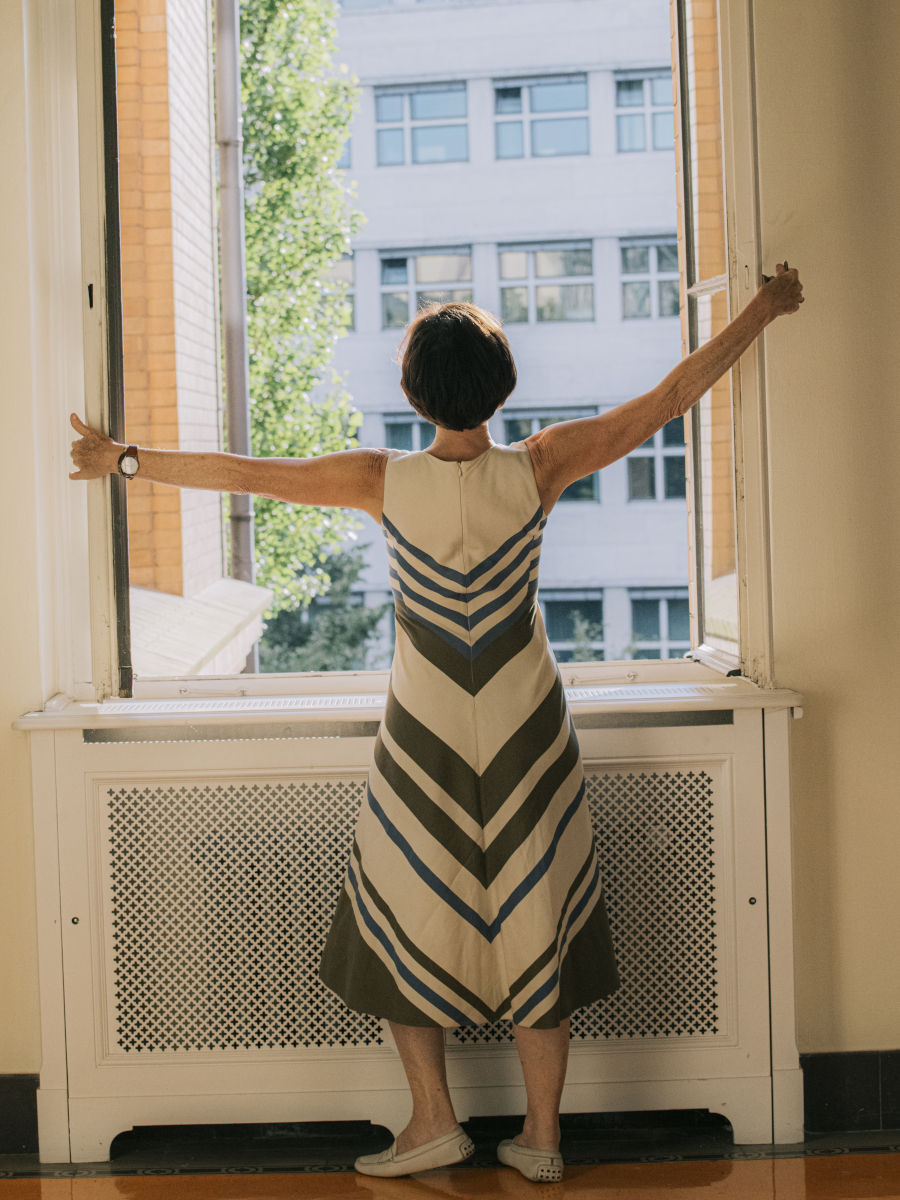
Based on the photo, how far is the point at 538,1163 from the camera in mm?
1781

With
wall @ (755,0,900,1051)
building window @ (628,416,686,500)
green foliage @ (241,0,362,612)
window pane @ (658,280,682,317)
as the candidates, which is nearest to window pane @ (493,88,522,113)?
window pane @ (658,280,682,317)

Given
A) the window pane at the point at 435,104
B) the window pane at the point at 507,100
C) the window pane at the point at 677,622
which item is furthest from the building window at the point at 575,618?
the window pane at the point at 435,104

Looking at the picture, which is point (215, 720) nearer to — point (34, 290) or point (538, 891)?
point (538, 891)

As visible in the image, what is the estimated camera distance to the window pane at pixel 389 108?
16.0 m

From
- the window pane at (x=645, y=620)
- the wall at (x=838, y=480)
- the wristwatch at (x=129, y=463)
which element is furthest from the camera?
the window pane at (x=645, y=620)

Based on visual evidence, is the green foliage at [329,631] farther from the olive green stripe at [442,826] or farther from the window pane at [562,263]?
the olive green stripe at [442,826]

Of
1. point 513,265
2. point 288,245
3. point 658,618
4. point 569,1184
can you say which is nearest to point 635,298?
point 513,265

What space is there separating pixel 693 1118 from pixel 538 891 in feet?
2.51

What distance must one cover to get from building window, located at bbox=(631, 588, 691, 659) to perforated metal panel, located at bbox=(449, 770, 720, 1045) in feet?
40.9

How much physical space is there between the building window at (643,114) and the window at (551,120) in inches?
22.9

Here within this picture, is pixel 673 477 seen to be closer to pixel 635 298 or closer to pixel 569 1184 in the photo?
pixel 635 298

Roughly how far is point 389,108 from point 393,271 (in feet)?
9.26

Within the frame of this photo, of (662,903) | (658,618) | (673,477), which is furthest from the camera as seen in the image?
(673,477)

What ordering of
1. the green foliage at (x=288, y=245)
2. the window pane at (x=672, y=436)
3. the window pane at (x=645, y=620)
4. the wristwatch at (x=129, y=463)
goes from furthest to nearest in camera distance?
the window pane at (x=645, y=620)
the window pane at (x=672, y=436)
the green foliage at (x=288, y=245)
the wristwatch at (x=129, y=463)
